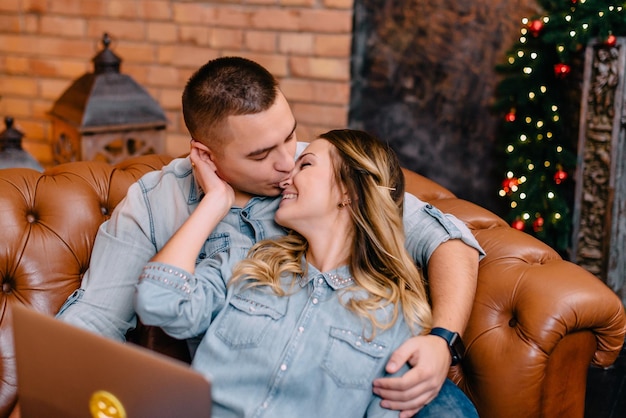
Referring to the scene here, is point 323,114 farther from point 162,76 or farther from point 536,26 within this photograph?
point 536,26

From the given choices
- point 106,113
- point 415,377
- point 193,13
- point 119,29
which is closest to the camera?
point 415,377

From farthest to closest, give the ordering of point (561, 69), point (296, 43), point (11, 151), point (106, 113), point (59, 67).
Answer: point (59, 67) < point (296, 43) < point (561, 69) < point (106, 113) < point (11, 151)

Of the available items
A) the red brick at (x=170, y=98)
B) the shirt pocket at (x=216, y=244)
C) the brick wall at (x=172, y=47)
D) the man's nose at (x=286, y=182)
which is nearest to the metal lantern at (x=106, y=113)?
the brick wall at (x=172, y=47)

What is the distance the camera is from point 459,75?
3381mm

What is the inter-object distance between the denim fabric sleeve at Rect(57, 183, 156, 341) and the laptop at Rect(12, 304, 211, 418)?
1.49 ft

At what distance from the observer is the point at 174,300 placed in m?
1.53

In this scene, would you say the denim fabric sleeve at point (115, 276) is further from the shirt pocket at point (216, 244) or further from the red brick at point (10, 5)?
the red brick at point (10, 5)

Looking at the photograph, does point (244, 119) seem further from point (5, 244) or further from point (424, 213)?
point (5, 244)

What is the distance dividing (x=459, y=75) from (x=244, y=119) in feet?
6.27

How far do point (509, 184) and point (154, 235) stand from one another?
1958 millimetres

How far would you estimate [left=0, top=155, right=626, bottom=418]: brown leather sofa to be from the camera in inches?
64.1

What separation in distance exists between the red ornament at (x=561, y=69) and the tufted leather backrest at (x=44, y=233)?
75.4 inches

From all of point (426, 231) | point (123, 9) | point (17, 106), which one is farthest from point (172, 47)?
point (426, 231)

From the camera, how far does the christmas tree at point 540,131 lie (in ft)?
10.3
